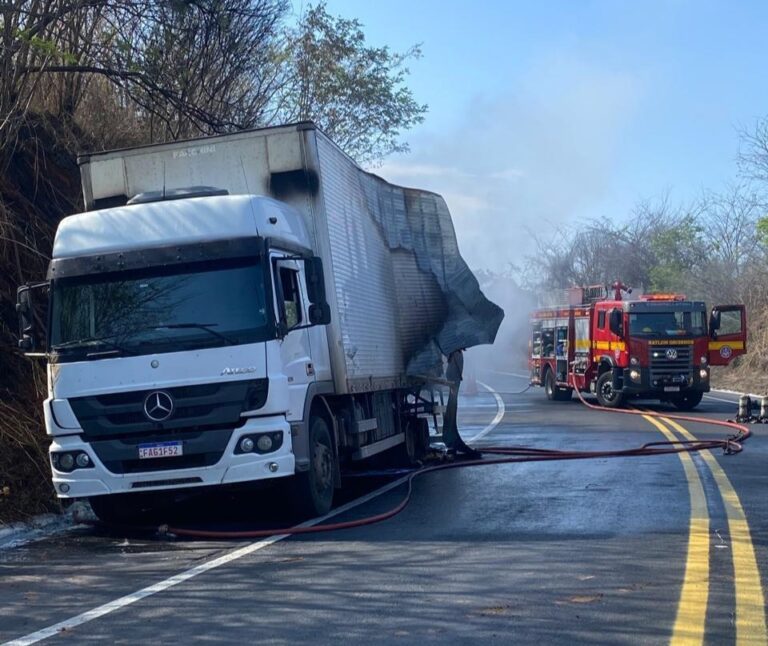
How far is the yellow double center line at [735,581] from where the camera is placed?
6.05m

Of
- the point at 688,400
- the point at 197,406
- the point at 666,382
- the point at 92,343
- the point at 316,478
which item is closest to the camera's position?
the point at 197,406

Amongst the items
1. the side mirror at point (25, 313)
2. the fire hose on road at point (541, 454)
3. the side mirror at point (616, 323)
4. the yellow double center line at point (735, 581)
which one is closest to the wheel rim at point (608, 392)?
the side mirror at point (616, 323)

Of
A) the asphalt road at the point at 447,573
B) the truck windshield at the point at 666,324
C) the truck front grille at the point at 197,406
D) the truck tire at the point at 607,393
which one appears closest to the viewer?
the asphalt road at the point at 447,573

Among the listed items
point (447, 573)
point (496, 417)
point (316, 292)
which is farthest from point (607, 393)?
point (447, 573)

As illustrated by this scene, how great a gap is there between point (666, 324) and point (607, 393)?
2.43 meters

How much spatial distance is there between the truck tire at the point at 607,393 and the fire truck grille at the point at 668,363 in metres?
1.17

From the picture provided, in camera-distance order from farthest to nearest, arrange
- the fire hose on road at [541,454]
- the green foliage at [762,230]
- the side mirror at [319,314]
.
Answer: the green foliage at [762,230], the fire hose on road at [541,454], the side mirror at [319,314]

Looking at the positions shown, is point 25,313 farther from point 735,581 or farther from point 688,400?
point 688,400

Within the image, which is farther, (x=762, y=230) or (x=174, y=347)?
(x=762, y=230)

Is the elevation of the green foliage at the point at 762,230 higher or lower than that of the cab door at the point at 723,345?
higher

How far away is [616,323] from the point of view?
2648 centimetres

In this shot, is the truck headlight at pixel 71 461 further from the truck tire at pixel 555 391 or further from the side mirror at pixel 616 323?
the truck tire at pixel 555 391

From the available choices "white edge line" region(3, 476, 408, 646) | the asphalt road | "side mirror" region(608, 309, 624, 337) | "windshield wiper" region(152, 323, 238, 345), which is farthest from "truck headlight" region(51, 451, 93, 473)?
"side mirror" region(608, 309, 624, 337)

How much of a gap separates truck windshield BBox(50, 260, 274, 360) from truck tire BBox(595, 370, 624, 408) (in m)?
18.5
